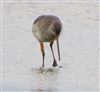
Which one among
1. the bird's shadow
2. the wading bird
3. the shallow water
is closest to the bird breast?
the wading bird

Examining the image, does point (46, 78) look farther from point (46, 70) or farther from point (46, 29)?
point (46, 29)

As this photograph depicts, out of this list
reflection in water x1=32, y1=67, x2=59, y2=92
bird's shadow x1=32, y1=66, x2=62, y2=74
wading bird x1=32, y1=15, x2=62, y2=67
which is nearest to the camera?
reflection in water x1=32, y1=67, x2=59, y2=92

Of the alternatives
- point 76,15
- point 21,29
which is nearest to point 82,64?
point 21,29

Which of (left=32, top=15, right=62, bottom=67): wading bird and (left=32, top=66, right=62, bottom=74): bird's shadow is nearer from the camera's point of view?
(left=32, top=66, right=62, bottom=74): bird's shadow

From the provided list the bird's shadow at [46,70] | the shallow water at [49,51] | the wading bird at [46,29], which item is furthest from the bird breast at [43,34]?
the bird's shadow at [46,70]

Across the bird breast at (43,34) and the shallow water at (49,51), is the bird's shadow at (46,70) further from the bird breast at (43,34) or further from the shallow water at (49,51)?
the bird breast at (43,34)

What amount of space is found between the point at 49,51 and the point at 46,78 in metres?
1.80

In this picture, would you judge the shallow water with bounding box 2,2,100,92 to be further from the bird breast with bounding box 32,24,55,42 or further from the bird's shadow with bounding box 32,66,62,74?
the bird breast with bounding box 32,24,55,42

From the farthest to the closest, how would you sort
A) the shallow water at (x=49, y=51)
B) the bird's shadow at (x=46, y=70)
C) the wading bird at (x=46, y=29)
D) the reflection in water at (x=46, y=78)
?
the wading bird at (x=46, y=29) < the bird's shadow at (x=46, y=70) < the shallow water at (x=49, y=51) < the reflection in water at (x=46, y=78)

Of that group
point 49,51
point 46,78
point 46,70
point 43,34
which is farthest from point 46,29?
point 46,78

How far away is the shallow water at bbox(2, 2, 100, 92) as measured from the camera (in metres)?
9.59

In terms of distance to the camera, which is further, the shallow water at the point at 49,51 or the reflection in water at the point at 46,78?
the shallow water at the point at 49,51

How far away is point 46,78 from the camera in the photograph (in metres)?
9.95

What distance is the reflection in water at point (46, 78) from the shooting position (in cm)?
921
